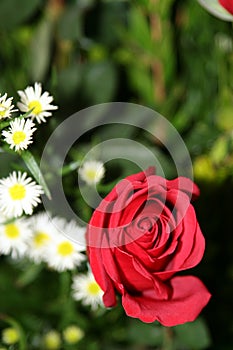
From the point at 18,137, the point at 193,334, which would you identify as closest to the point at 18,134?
the point at 18,137

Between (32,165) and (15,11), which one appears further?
(15,11)

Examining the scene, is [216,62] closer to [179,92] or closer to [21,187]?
[179,92]

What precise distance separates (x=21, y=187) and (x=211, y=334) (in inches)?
11.2

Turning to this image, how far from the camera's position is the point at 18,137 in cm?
35

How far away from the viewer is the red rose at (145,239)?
0.35 metres

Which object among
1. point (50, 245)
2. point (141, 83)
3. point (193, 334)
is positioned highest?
point (141, 83)

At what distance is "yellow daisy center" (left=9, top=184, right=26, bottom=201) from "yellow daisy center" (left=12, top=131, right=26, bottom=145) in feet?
0.12

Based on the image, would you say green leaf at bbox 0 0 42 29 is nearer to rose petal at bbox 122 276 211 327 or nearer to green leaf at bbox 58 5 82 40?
green leaf at bbox 58 5 82 40

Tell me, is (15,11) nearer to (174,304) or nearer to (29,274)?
(29,274)

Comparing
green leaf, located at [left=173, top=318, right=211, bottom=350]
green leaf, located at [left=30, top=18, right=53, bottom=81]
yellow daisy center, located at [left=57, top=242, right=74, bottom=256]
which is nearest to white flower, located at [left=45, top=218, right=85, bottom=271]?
yellow daisy center, located at [left=57, top=242, right=74, bottom=256]

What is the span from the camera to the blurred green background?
551mm

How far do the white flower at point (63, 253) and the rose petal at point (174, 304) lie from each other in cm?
9

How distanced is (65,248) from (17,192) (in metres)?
0.12

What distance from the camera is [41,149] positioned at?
0.47 metres
